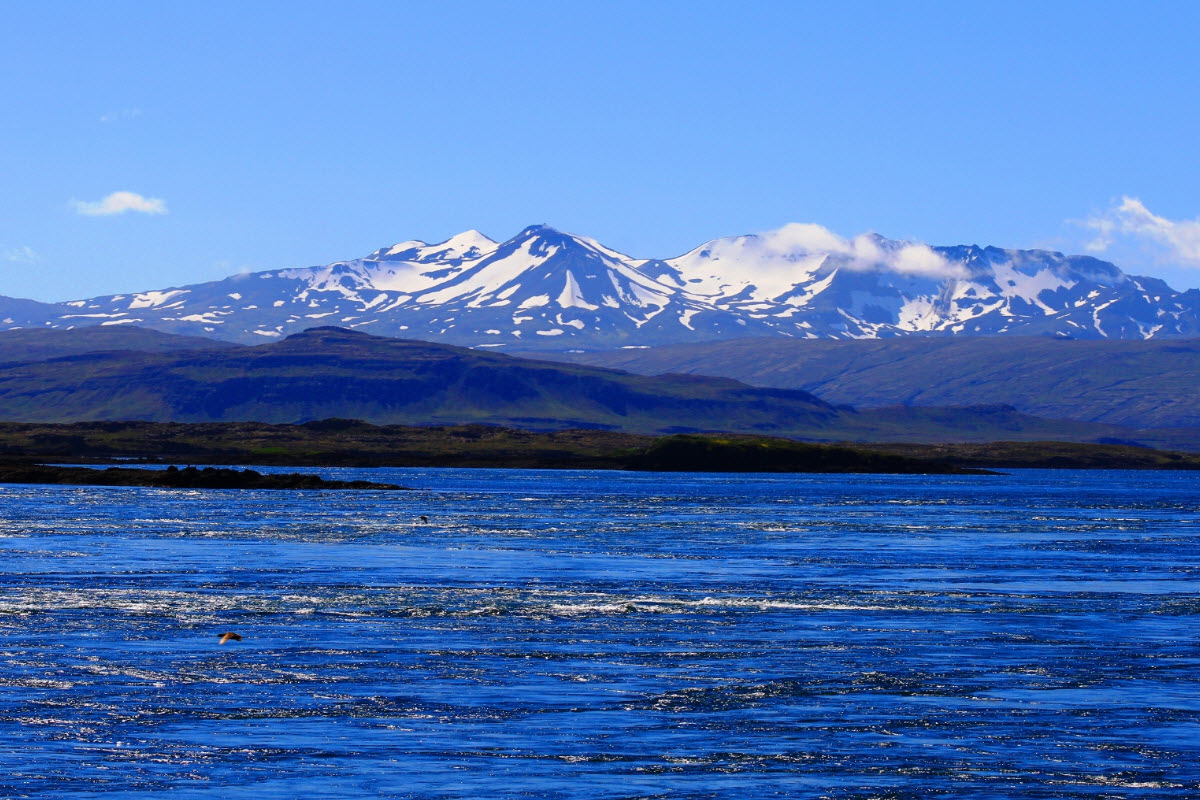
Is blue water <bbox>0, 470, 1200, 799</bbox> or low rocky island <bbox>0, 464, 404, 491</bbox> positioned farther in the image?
low rocky island <bbox>0, 464, 404, 491</bbox>

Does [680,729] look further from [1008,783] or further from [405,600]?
[405,600]

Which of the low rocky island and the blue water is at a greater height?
the low rocky island

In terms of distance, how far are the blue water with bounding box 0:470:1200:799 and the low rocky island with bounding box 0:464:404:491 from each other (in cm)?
7069

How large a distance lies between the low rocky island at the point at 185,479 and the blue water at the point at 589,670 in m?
70.7

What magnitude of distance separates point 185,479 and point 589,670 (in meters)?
122

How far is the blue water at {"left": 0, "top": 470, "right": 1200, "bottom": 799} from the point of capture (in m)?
27.8

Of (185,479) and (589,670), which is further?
(185,479)

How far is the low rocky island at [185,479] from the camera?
153500 millimetres

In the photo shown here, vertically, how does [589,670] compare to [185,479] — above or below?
below

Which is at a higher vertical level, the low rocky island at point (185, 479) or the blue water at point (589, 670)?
the low rocky island at point (185, 479)

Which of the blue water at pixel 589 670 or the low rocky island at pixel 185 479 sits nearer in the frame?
the blue water at pixel 589 670

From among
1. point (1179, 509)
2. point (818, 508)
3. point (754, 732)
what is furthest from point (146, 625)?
point (1179, 509)

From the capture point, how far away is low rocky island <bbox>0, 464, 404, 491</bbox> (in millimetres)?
153500

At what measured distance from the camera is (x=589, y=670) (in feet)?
126
